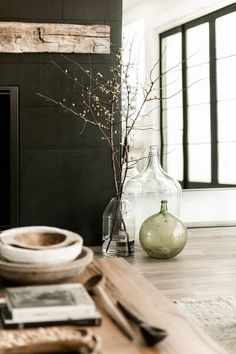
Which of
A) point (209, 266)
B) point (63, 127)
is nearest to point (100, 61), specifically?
point (63, 127)

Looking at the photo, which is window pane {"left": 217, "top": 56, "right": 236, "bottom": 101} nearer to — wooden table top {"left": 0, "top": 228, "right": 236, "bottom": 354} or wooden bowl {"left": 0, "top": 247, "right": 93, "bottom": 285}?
wooden table top {"left": 0, "top": 228, "right": 236, "bottom": 354}

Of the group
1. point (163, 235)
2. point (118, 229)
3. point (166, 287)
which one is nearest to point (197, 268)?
point (163, 235)

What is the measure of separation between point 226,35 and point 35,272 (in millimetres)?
3781

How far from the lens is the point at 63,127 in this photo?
12.7ft

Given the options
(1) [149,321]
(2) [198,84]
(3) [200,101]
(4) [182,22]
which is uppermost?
(4) [182,22]

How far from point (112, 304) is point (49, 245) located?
1.02 feet

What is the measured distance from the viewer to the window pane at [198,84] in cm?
461

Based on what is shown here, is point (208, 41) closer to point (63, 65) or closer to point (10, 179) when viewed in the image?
point (63, 65)

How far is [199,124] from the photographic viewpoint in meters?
4.69

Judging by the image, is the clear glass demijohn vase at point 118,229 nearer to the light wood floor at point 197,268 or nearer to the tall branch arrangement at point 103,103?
the light wood floor at point 197,268

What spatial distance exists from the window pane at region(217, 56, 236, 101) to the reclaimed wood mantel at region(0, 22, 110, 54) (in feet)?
4.02

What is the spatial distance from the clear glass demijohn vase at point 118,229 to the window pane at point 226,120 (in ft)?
4.90

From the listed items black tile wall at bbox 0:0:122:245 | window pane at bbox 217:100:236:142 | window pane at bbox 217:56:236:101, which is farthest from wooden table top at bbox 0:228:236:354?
window pane at bbox 217:56:236:101

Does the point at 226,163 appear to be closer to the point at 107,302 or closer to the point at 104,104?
the point at 104,104
